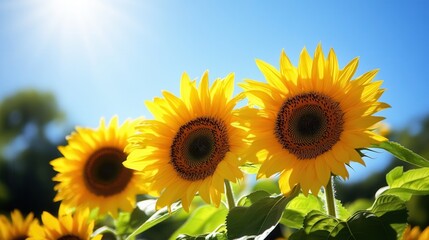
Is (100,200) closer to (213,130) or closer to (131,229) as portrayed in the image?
(131,229)

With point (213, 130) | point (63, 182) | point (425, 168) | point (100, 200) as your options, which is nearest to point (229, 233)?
point (213, 130)

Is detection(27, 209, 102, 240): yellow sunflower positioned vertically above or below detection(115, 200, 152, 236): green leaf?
above

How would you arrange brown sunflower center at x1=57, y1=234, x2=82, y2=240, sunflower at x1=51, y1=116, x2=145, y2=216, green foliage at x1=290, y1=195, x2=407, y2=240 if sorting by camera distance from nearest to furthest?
green foliage at x1=290, y1=195, x2=407, y2=240 < brown sunflower center at x1=57, y1=234, x2=82, y2=240 < sunflower at x1=51, y1=116, x2=145, y2=216

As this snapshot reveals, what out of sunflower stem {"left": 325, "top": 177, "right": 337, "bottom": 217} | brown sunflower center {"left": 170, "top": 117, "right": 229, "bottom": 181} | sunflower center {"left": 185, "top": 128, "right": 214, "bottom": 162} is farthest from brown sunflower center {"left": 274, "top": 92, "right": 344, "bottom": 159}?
sunflower center {"left": 185, "top": 128, "right": 214, "bottom": 162}

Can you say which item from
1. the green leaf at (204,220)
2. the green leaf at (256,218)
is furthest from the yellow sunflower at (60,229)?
the green leaf at (256,218)

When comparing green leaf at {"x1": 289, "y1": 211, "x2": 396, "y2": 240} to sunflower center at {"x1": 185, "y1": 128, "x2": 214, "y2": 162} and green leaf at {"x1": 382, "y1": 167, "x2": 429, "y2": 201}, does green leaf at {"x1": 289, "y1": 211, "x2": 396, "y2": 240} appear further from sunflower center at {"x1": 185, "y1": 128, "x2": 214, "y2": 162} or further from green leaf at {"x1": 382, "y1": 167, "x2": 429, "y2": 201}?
sunflower center at {"x1": 185, "y1": 128, "x2": 214, "y2": 162}

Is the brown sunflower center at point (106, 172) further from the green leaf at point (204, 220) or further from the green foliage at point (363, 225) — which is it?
the green foliage at point (363, 225)
